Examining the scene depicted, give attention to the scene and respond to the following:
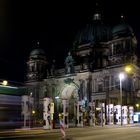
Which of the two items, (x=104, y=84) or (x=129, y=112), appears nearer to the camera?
(x=129, y=112)

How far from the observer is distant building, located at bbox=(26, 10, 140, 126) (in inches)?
3647

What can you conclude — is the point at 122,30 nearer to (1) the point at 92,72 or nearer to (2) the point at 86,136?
(1) the point at 92,72

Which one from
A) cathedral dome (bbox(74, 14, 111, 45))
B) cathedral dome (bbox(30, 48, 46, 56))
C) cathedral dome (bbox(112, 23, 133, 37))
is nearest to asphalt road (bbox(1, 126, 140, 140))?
cathedral dome (bbox(112, 23, 133, 37))

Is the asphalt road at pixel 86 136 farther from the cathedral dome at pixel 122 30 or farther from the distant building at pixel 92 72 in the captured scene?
the cathedral dome at pixel 122 30

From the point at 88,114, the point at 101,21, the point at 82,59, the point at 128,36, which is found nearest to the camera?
the point at 88,114

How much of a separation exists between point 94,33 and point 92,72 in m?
20.8

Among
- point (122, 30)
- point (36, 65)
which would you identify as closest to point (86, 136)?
point (122, 30)

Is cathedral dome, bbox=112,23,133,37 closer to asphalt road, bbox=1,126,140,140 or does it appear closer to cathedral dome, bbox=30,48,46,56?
cathedral dome, bbox=30,48,46,56

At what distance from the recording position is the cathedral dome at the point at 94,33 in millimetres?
116662

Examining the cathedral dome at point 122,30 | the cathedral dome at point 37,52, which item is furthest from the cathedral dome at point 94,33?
the cathedral dome at point 122,30

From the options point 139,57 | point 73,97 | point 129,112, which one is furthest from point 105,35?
point 129,112

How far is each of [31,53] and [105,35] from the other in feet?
94.0

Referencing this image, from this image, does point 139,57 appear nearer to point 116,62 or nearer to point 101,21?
point 116,62

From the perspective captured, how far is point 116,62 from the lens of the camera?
97.5m
